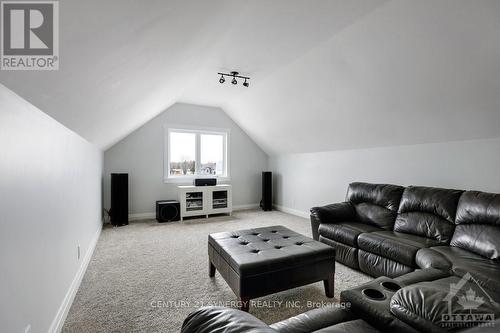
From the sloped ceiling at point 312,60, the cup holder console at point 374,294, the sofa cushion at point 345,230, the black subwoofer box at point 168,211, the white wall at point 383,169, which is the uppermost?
the sloped ceiling at point 312,60

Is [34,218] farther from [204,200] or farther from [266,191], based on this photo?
[266,191]

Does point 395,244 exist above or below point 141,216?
above

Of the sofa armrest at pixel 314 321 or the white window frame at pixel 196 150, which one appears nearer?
the sofa armrest at pixel 314 321

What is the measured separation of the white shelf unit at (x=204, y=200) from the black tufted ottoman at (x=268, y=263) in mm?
2771

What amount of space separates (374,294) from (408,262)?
3.82ft

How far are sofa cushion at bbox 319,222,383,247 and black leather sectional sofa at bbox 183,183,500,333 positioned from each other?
1 centimetres

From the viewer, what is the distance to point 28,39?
867 mm

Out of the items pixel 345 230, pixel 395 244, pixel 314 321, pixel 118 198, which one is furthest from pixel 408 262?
pixel 118 198

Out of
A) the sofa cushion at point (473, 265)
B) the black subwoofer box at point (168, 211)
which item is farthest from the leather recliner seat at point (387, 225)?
the black subwoofer box at point (168, 211)

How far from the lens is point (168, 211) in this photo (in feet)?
16.0

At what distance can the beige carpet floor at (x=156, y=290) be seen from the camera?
182cm

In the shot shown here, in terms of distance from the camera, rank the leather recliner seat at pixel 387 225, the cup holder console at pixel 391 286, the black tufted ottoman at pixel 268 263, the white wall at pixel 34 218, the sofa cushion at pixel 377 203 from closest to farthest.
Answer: the white wall at pixel 34 218 < the cup holder console at pixel 391 286 < the black tufted ottoman at pixel 268 263 < the leather recliner seat at pixel 387 225 < the sofa cushion at pixel 377 203

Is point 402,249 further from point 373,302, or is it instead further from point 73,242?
point 73,242

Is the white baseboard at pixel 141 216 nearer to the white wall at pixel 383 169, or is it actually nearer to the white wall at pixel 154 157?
the white wall at pixel 154 157
